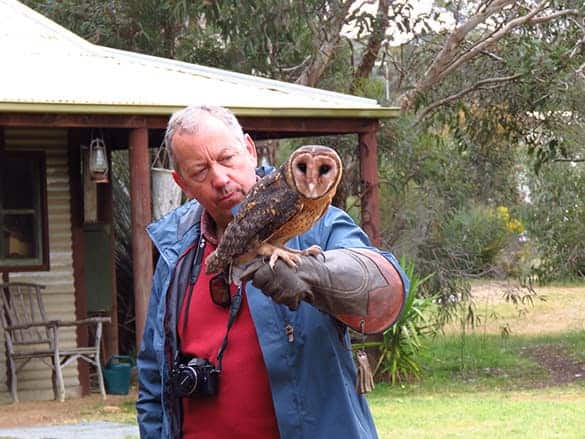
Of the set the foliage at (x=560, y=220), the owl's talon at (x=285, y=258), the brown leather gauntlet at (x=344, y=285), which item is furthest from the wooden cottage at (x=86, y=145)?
the owl's talon at (x=285, y=258)

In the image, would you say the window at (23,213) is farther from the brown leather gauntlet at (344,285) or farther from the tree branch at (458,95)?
the brown leather gauntlet at (344,285)

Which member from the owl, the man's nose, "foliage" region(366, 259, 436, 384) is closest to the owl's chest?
the owl

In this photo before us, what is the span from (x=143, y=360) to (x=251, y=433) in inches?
22.6

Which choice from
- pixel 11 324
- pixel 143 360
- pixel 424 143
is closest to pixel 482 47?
pixel 424 143

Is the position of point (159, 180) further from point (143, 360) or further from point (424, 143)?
point (143, 360)

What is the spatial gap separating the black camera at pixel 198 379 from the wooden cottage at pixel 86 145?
25.5 ft

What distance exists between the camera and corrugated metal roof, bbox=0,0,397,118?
35.6ft

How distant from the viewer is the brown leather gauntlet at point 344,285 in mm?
2625

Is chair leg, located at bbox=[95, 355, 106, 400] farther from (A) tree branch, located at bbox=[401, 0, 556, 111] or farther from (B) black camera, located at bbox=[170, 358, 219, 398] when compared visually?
(B) black camera, located at bbox=[170, 358, 219, 398]

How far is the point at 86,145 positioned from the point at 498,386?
5196 mm

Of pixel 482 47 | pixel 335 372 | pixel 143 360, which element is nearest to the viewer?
pixel 335 372

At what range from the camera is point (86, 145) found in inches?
512

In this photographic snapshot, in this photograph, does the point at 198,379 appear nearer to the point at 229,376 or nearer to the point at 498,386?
the point at 229,376

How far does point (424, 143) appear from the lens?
1717 centimetres
